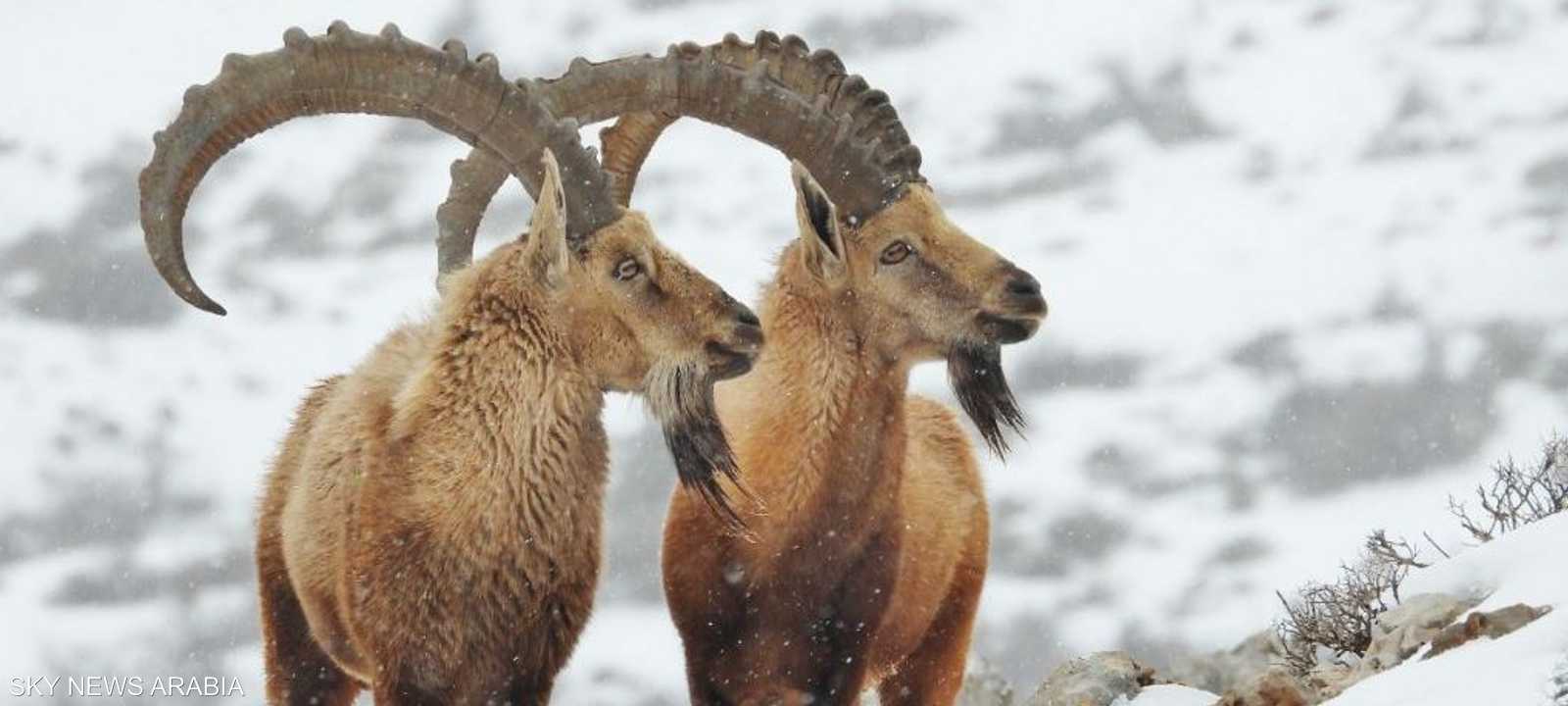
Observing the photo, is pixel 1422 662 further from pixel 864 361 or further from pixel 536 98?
pixel 536 98

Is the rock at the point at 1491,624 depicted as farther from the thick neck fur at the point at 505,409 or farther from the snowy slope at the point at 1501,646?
the thick neck fur at the point at 505,409

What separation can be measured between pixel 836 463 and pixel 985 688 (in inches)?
278

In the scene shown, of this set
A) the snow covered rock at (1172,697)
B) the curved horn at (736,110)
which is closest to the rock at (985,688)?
the snow covered rock at (1172,697)

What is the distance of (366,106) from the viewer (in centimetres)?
971

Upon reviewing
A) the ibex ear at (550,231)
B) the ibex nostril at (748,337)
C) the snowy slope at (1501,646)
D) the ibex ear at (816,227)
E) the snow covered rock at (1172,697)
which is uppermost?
the ibex ear at (816,227)

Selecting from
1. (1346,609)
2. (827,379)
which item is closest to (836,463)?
(827,379)

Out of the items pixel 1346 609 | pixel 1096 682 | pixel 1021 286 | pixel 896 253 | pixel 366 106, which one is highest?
pixel 366 106

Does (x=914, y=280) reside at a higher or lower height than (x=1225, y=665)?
higher

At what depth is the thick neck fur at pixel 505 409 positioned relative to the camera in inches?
359

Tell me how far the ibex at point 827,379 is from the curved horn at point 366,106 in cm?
139

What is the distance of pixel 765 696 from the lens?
33.8 feet

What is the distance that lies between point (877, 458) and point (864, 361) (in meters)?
0.52

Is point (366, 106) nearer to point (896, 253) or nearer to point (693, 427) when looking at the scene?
point (693, 427)

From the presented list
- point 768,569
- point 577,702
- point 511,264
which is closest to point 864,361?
point 768,569
